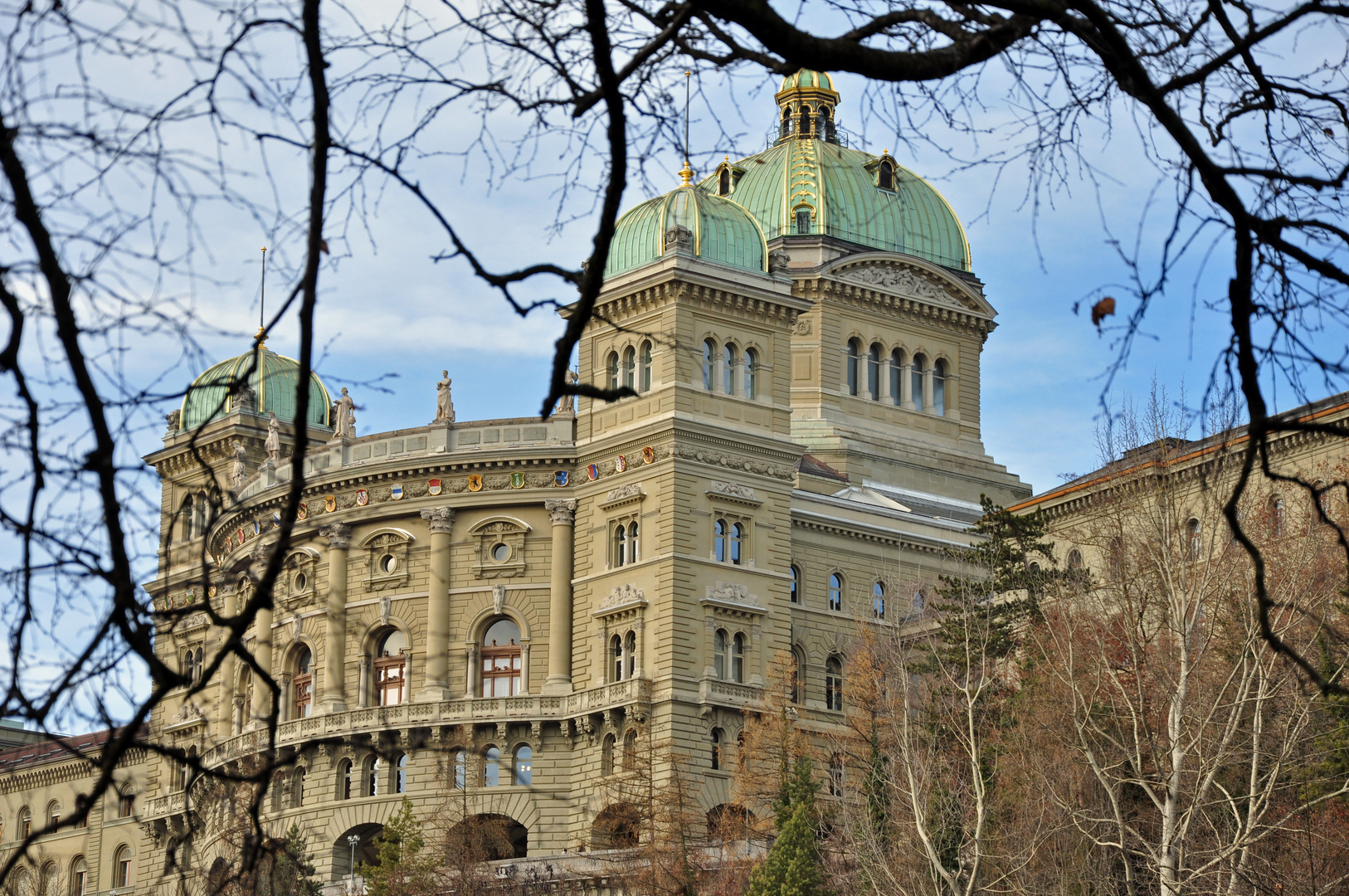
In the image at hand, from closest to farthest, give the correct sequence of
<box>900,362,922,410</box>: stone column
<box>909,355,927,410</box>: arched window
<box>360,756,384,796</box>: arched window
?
1. <box>360,756,384,796</box>: arched window
2. <box>900,362,922,410</box>: stone column
3. <box>909,355,927,410</box>: arched window

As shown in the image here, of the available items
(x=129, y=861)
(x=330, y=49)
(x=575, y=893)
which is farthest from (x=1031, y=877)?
(x=129, y=861)

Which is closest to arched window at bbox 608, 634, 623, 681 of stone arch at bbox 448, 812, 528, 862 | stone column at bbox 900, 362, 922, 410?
stone arch at bbox 448, 812, 528, 862

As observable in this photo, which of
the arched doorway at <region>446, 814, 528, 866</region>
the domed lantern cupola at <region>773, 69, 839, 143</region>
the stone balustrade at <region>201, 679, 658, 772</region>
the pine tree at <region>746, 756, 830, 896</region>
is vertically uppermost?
the domed lantern cupola at <region>773, 69, 839, 143</region>

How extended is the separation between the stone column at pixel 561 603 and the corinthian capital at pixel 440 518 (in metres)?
3.32

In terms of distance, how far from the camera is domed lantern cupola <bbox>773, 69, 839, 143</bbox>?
101250 millimetres

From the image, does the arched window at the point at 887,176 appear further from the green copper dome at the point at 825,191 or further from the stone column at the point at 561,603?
A: the stone column at the point at 561,603

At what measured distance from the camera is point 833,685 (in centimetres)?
7969

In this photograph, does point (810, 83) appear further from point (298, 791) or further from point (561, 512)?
point (298, 791)

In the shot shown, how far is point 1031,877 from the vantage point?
4703cm

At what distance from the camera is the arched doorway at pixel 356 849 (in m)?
78.8

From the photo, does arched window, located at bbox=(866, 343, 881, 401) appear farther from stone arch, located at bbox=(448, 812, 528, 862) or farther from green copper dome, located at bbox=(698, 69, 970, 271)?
stone arch, located at bbox=(448, 812, 528, 862)

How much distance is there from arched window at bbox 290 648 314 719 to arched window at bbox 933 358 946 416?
28637 mm

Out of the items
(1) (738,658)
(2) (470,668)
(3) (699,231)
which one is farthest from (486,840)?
(3) (699,231)

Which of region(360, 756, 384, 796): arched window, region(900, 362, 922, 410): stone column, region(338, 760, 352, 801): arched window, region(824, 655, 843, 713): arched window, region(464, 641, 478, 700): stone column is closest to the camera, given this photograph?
region(464, 641, 478, 700): stone column
